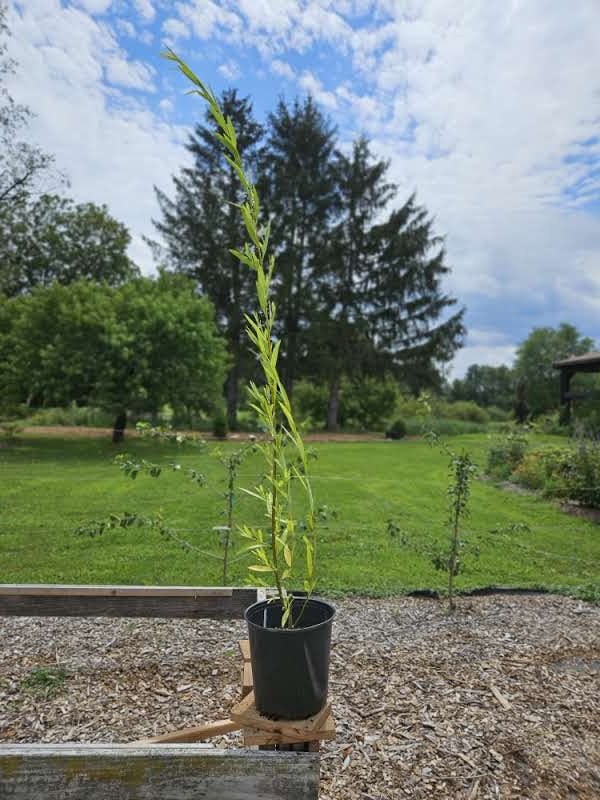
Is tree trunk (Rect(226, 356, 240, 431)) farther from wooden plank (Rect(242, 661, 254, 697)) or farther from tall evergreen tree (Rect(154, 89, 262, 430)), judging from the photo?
wooden plank (Rect(242, 661, 254, 697))

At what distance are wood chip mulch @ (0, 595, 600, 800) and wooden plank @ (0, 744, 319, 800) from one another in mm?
852

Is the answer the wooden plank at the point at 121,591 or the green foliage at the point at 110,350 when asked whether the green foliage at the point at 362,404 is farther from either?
the wooden plank at the point at 121,591

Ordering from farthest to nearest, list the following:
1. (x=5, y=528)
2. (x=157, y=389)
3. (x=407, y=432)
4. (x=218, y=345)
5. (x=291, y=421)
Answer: (x=407, y=432), (x=218, y=345), (x=157, y=389), (x=5, y=528), (x=291, y=421)

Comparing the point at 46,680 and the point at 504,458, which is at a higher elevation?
the point at 504,458

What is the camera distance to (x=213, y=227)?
22125mm

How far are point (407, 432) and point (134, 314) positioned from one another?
40.6 feet

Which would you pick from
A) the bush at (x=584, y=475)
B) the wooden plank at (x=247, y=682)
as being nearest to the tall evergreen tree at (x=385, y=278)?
the bush at (x=584, y=475)

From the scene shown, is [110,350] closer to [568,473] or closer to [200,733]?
[568,473]

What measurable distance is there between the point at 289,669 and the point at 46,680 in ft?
5.95

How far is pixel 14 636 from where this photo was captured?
3020 millimetres

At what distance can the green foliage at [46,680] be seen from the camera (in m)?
2.43

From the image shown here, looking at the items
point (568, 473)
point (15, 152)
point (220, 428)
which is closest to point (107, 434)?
point (220, 428)

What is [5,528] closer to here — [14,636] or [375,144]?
[14,636]

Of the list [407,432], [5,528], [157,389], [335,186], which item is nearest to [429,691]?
[5,528]
